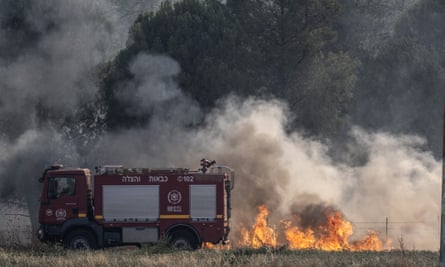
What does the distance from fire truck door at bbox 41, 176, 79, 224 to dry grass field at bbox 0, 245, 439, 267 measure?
2407 millimetres

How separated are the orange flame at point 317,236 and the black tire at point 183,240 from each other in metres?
3.30

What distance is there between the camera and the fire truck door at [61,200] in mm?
29844

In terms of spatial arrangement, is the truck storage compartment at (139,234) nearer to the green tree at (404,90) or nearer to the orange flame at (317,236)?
the orange flame at (317,236)

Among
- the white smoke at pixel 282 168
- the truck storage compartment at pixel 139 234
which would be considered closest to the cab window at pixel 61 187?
the truck storage compartment at pixel 139 234

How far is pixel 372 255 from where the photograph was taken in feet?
83.8

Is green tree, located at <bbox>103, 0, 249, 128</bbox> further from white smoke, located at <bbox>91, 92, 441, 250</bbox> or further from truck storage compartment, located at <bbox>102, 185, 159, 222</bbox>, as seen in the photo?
truck storage compartment, located at <bbox>102, 185, 159, 222</bbox>

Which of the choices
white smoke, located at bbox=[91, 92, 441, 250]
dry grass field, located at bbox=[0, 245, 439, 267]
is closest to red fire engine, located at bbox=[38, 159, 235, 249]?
dry grass field, located at bbox=[0, 245, 439, 267]

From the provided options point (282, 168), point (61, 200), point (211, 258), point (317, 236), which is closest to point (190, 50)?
point (282, 168)

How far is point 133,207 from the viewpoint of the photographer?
29.8 meters

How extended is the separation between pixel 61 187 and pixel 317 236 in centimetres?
1048

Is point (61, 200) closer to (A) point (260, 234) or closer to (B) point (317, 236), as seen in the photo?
(A) point (260, 234)

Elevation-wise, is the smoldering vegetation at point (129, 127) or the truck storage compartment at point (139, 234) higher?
the smoldering vegetation at point (129, 127)

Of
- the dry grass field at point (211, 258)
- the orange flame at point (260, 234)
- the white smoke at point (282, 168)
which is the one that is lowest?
the dry grass field at point (211, 258)

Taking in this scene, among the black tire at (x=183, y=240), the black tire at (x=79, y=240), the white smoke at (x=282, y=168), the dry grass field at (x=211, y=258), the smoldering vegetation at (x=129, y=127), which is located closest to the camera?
the dry grass field at (x=211, y=258)
